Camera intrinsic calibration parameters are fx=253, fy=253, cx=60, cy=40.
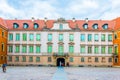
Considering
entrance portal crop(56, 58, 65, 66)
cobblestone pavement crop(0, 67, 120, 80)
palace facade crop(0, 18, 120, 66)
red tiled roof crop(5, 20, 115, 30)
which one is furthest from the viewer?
entrance portal crop(56, 58, 65, 66)

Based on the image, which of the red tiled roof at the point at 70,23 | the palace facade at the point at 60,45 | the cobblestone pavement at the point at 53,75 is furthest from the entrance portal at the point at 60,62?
the cobblestone pavement at the point at 53,75

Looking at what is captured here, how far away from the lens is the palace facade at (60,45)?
6988 centimetres

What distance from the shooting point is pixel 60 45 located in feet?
231

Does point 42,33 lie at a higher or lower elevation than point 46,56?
higher

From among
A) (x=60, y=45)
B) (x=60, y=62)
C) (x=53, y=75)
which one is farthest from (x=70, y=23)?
(x=53, y=75)

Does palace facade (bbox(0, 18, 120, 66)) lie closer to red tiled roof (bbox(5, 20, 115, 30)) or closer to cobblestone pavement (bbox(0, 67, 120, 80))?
red tiled roof (bbox(5, 20, 115, 30))

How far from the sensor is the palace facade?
6988cm

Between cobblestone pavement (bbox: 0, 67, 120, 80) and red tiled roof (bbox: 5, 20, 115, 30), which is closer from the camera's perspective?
cobblestone pavement (bbox: 0, 67, 120, 80)

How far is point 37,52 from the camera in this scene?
2758 inches

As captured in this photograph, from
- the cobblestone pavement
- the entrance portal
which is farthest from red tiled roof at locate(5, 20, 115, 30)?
the cobblestone pavement

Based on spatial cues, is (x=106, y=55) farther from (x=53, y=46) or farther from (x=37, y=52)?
(x=37, y=52)

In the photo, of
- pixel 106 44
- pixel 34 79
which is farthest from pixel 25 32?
pixel 34 79

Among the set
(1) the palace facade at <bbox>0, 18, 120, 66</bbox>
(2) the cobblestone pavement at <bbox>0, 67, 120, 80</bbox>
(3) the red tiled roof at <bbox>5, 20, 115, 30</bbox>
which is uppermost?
(3) the red tiled roof at <bbox>5, 20, 115, 30</bbox>

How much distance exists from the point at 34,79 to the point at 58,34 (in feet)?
141
